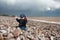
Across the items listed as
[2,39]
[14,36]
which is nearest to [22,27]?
[14,36]

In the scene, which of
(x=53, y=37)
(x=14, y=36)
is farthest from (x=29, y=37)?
(x=53, y=37)

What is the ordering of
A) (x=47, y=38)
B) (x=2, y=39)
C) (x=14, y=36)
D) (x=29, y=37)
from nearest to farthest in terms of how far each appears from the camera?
(x=2, y=39) → (x=14, y=36) → (x=29, y=37) → (x=47, y=38)

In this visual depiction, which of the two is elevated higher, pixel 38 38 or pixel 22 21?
pixel 22 21

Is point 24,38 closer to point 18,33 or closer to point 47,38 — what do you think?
point 18,33

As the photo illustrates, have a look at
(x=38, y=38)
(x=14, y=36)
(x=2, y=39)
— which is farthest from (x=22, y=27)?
(x=2, y=39)

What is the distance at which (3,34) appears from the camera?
11375mm

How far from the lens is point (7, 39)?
1114 centimetres

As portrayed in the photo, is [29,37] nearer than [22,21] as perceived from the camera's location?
Yes

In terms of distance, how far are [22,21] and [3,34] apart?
130 inches

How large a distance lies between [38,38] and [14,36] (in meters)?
2.20

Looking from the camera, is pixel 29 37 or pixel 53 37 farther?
pixel 53 37

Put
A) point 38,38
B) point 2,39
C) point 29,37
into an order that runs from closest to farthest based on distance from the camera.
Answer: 1. point 2,39
2. point 29,37
3. point 38,38

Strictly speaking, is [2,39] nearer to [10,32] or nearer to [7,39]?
[7,39]

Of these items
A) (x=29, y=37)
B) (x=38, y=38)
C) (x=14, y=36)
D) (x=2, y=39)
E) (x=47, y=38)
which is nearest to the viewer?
(x=2, y=39)
